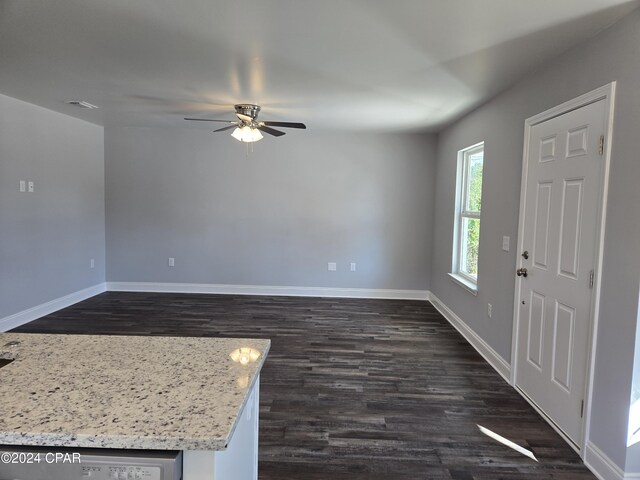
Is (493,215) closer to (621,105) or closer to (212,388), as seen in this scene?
(621,105)

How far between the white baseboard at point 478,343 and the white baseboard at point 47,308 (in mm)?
4754

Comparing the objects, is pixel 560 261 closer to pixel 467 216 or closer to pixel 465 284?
pixel 465 284

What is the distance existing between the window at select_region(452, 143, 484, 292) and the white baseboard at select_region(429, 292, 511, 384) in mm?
469

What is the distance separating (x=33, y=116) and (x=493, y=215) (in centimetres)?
491

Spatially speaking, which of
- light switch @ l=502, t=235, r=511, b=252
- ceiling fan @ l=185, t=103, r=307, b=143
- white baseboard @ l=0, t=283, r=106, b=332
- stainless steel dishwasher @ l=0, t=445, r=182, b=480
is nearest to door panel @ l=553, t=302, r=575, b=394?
light switch @ l=502, t=235, r=511, b=252

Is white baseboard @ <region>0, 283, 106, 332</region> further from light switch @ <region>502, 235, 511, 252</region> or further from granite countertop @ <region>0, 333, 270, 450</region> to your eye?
light switch @ <region>502, 235, 511, 252</region>

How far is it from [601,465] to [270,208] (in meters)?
4.67

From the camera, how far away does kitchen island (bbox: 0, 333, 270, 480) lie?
0.84m

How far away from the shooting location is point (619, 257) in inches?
77.4

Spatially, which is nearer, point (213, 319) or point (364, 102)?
point (364, 102)

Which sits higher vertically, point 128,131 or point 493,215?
point 128,131

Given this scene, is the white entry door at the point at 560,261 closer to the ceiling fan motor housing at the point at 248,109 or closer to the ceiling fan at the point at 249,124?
the ceiling fan at the point at 249,124

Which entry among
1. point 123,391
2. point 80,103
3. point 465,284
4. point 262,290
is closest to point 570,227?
point 465,284

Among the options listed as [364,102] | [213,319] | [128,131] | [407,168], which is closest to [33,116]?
[128,131]
